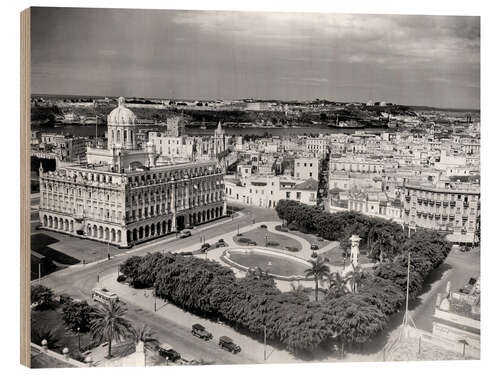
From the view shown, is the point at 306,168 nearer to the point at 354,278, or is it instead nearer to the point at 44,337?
the point at 354,278

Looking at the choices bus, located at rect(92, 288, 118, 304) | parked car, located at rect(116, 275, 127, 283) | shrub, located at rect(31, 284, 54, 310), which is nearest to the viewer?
shrub, located at rect(31, 284, 54, 310)

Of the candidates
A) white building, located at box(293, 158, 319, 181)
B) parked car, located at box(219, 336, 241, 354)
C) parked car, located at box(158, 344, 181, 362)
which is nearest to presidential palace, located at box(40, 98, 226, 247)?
white building, located at box(293, 158, 319, 181)

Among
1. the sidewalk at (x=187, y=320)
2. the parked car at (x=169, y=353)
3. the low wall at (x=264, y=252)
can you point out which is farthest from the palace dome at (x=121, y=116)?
the parked car at (x=169, y=353)

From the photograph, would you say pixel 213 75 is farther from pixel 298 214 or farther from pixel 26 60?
pixel 298 214

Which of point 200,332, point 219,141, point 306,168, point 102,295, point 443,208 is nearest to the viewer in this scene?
point 200,332

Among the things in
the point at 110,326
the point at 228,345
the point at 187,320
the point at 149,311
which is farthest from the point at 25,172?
the point at 228,345

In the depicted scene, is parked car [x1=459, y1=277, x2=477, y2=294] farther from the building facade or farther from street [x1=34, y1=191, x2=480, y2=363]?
the building facade

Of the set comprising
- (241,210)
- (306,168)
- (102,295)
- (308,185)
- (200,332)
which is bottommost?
(200,332)

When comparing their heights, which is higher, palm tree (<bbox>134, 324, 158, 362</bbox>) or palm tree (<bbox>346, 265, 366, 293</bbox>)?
palm tree (<bbox>346, 265, 366, 293</bbox>)
